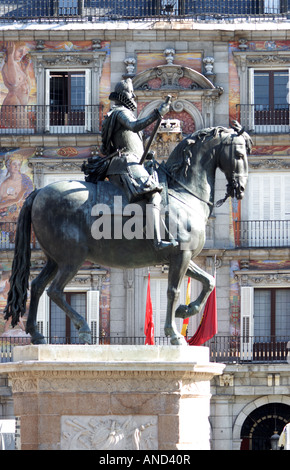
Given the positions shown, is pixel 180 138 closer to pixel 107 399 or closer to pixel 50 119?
pixel 50 119

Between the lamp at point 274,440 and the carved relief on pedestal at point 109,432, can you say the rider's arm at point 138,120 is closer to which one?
the carved relief on pedestal at point 109,432

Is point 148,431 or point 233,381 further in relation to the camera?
point 233,381

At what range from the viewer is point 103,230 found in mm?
15750

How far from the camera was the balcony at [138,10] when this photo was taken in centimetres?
3950

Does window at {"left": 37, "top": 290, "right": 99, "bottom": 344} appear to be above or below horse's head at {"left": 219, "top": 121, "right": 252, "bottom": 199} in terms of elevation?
below

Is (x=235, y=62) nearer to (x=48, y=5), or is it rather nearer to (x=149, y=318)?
(x=48, y=5)

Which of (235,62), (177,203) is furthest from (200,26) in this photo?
(177,203)

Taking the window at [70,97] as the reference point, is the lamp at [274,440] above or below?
below

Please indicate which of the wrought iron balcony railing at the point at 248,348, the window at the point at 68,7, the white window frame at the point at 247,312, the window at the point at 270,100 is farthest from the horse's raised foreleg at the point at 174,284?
the window at the point at 68,7

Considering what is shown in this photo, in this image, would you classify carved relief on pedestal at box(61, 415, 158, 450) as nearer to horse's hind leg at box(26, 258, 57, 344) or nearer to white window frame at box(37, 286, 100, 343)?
horse's hind leg at box(26, 258, 57, 344)

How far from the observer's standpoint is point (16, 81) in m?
39.3

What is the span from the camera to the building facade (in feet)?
124

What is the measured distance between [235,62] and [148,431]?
25.1m

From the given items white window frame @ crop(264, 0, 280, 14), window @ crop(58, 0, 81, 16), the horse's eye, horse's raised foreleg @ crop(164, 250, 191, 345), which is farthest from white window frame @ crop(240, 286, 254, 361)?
horse's raised foreleg @ crop(164, 250, 191, 345)
